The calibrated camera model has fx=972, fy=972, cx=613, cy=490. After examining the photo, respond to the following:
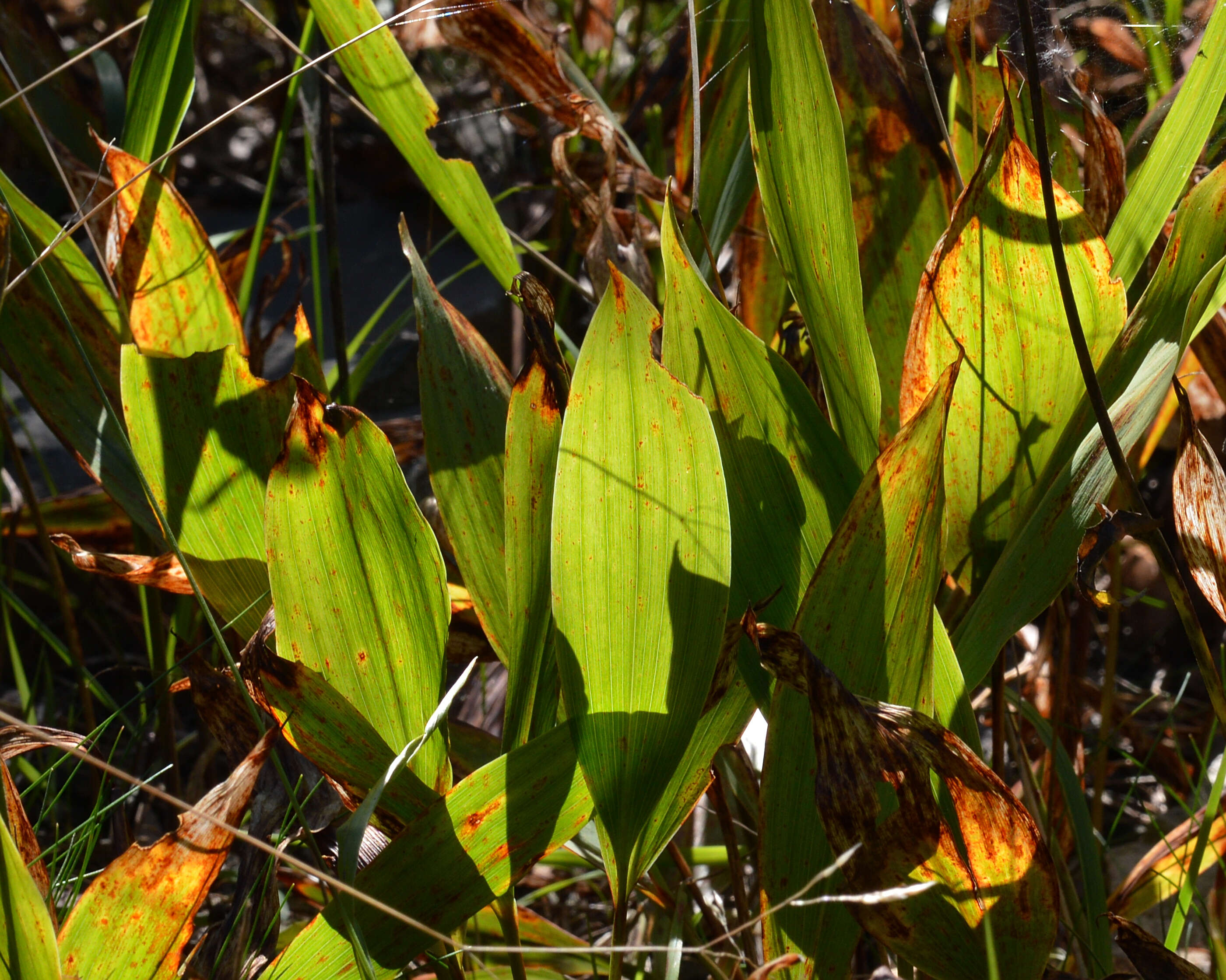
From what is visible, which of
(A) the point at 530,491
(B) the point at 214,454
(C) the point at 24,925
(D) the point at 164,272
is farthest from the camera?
(D) the point at 164,272

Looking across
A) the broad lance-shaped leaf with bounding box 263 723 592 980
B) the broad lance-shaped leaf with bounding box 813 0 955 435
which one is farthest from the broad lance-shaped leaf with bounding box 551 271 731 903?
the broad lance-shaped leaf with bounding box 813 0 955 435

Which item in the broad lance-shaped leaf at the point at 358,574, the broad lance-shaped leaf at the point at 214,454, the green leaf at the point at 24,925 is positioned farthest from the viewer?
the broad lance-shaped leaf at the point at 214,454

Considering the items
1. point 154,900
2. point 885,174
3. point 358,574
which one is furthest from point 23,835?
point 885,174

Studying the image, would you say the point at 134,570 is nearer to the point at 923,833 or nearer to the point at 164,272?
the point at 164,272

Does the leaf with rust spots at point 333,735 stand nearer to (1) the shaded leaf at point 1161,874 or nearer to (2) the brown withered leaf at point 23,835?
(2) the brown withered leaf at point 23,835

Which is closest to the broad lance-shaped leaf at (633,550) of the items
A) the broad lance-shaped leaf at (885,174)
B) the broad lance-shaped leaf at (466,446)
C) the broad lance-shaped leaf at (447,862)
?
the broad lance-shaped leaf at (447,862)

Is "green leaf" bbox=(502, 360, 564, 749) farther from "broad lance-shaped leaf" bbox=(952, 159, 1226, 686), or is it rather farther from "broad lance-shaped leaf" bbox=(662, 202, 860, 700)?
"broad lance-shaped leaf" bbox=(952, 159, 1226, 686)

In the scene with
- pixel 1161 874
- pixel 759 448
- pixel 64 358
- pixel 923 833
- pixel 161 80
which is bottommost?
pixel 1161 874
